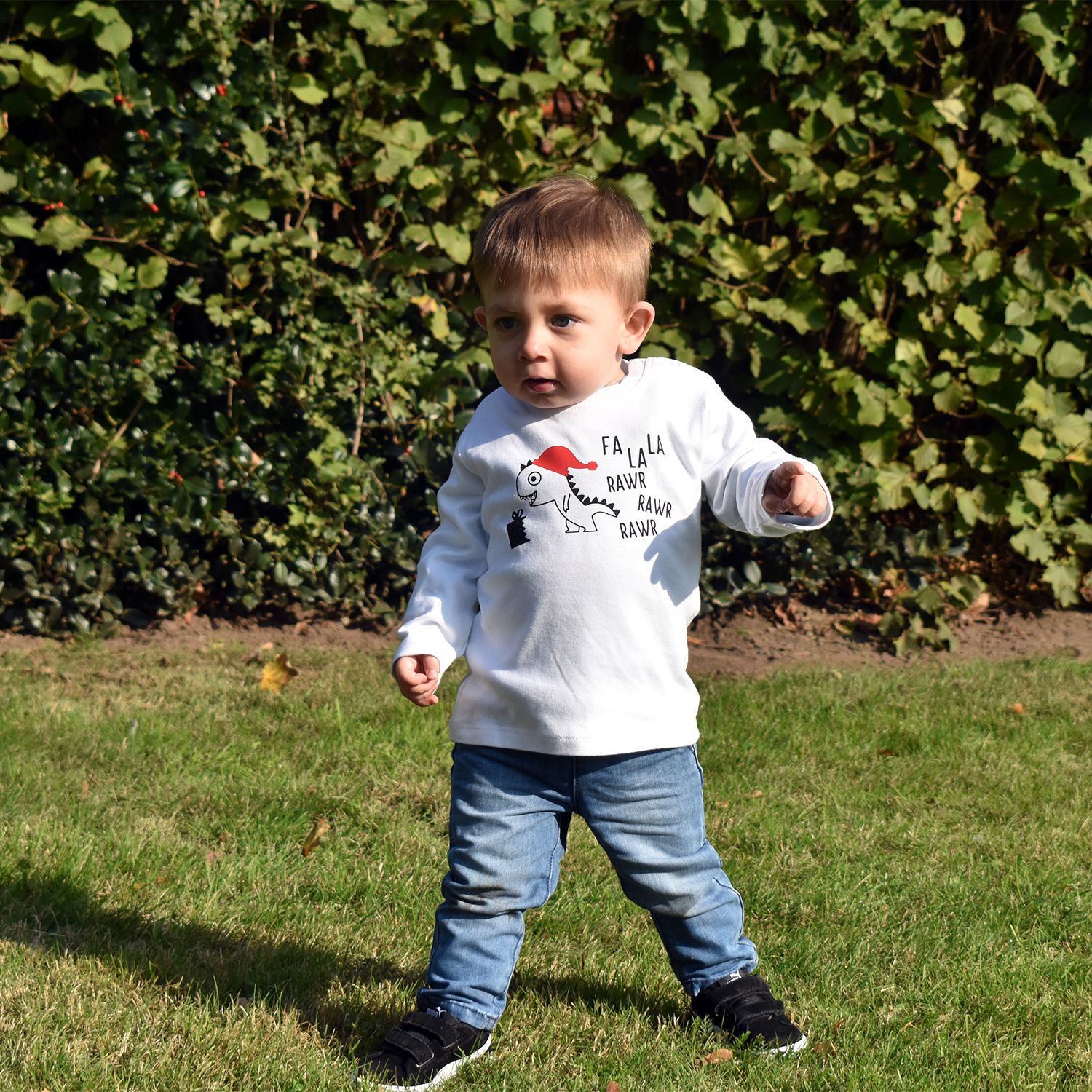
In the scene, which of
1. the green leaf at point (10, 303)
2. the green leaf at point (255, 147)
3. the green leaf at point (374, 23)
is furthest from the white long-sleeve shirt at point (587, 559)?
the green leaf at point (10, 303)

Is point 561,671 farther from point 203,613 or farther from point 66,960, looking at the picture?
point 203,613

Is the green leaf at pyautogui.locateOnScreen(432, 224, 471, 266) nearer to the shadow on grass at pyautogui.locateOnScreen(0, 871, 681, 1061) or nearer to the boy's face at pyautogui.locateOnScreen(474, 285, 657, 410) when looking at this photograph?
the boy's face at pyautogui.locateOnScreen(474, 285, 657, 410)

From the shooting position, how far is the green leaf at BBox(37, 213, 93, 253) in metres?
4.33

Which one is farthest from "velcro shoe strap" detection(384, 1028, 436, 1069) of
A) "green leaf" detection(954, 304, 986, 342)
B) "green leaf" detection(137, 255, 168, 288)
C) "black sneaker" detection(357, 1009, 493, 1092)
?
"green leaf" detection(954, 304, 986, 342)

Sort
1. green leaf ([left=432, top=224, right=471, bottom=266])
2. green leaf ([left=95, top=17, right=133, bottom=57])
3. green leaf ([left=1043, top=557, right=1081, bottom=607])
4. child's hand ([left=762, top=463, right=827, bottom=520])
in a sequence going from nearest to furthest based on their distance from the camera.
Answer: child's hand ([left=762, top=463, right=827, bottom=520]) < green leaf ([left=95, top=17, right=133, bottom=57]) < green leaf ([left=432, top=224, right=471, bottom=266]) < green leaf ([left=1043, top=557, right=1081, bottom=607])

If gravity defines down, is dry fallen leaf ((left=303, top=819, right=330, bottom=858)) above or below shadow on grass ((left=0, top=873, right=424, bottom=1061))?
above

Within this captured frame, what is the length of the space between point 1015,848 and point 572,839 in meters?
1.15

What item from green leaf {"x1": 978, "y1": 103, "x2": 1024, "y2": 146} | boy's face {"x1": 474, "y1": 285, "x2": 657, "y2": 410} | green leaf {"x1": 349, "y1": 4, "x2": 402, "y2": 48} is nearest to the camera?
boy's face {"x1": 474, "y1": 285, "x2": 657, "y2": 410}

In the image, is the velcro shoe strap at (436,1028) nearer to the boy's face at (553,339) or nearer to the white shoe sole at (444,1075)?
the white shoe sole at (444,1075)

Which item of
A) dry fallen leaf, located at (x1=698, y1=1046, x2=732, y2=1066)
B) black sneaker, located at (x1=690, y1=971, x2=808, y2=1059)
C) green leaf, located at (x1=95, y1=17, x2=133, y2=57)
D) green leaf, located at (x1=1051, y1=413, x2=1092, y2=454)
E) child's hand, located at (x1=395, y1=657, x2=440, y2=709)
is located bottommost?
dry fallen leaf, located at (x1=698, y1=1046, x2=732, y2=1066)

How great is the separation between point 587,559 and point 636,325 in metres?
0.48

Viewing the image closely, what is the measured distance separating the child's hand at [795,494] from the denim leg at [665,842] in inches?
19.7

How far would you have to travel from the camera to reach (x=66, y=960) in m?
2.51

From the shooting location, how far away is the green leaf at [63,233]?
433 centimetres
